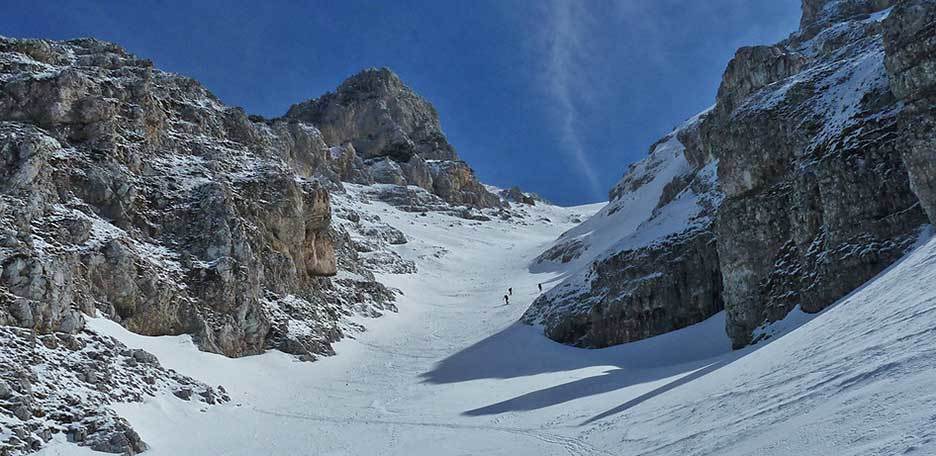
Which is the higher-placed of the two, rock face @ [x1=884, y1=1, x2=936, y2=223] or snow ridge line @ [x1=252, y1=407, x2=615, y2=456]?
rock face @ [x1=884, y1=1, x2=936, y2=223]

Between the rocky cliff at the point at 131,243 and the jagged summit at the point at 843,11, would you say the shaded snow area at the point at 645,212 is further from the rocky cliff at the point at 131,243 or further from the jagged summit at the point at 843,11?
the rocky cliff at the point at 131,243

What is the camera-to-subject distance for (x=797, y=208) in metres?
24.3

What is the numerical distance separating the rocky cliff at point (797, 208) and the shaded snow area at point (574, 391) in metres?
1.83

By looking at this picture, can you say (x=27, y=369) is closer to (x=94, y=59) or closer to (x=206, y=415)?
(x=206, y=415)

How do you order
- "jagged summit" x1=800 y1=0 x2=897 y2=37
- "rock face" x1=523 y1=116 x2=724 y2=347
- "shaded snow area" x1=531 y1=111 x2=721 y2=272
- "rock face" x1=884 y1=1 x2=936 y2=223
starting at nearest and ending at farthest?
"rock face" x1=884 y1=1 x2=936 y2=223, "rock face" x1=523 y1=116 x2=724 y2=347, "shaded snow area" x1=531 y1=111 x2=721 y2=272, "jagged summit" x1=800 y1=0 x2=897 y2=37

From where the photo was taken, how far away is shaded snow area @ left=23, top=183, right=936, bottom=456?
10.4 meters

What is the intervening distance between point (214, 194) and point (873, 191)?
96.0ft

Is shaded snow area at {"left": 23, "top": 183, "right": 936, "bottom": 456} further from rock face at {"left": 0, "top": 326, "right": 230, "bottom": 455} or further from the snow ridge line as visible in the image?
rock face at {"left": 0, "top": 326, "right": 230, "bottom": 455}

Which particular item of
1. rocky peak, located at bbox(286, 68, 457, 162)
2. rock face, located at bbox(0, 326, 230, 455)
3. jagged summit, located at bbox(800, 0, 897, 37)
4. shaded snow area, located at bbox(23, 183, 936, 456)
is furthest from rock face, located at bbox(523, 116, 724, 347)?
rocky peak, located at bbox(286, 68, 457, 162)

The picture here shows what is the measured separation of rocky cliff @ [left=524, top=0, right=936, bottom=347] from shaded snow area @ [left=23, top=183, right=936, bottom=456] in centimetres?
183

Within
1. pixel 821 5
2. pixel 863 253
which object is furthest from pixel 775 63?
pixel 821 5

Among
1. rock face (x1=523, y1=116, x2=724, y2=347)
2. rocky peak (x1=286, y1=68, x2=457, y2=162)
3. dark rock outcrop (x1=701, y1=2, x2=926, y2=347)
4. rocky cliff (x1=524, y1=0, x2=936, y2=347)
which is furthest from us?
rocky peak (x1=286, y1=68, x2=457, y2=162)

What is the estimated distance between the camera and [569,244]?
74375mm

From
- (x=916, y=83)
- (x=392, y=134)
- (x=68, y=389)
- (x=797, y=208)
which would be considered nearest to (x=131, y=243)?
(x=68, y=389)
